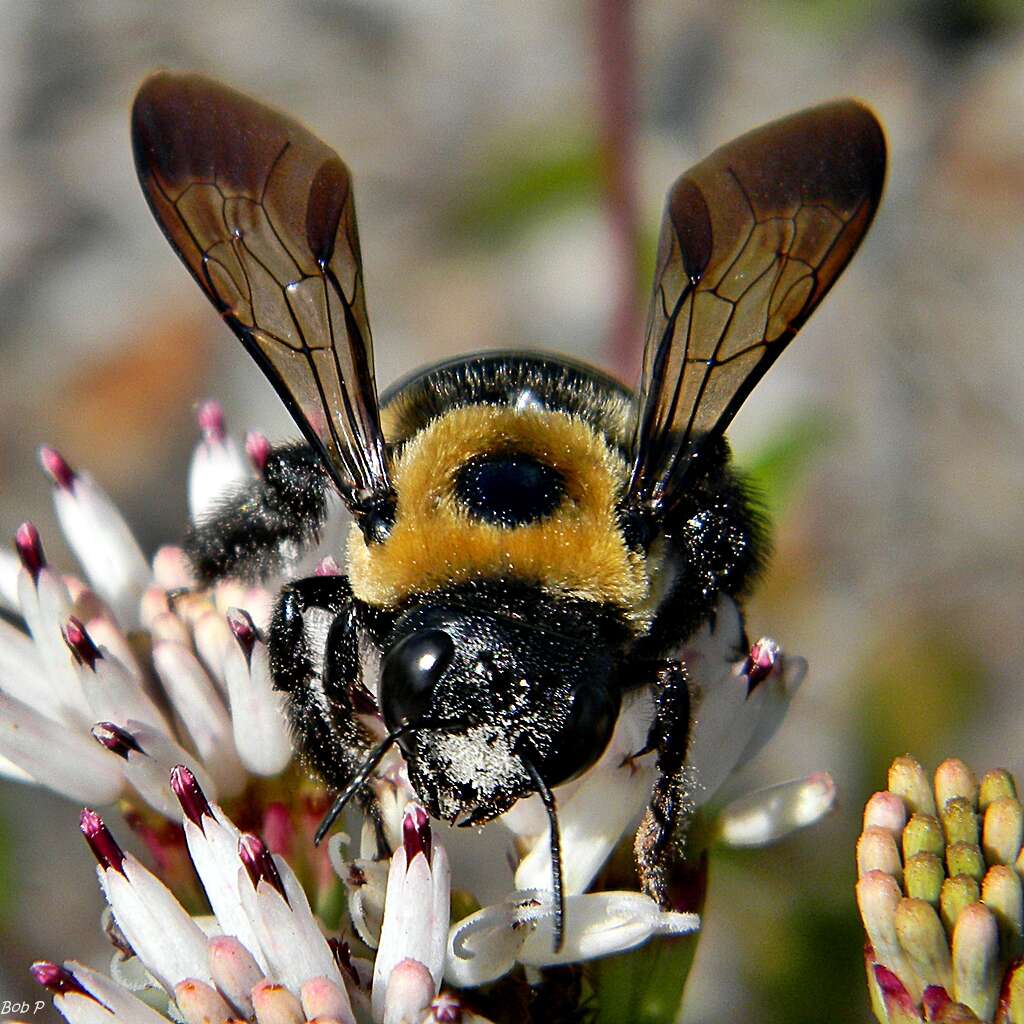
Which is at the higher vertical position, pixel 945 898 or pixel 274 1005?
pixel 945 898

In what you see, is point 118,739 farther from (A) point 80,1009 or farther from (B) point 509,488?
(B) point 509,488

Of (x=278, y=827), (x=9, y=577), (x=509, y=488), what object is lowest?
(x=278, y=827)

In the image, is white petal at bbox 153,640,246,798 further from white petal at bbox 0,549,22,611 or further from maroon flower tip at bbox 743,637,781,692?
maroon flower tip at bbox 743,637,781,692

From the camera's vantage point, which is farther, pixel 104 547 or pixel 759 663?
pixel 104 547

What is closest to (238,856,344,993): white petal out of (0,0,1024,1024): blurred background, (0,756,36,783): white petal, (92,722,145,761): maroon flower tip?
(92,722,145,761): maroon flower tip

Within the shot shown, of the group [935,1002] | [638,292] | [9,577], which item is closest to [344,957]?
[935,1002]

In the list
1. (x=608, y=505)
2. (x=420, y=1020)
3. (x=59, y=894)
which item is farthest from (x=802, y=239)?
(x=59, y=894)
